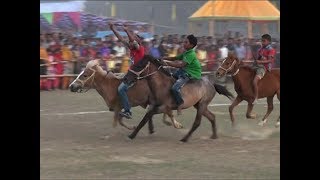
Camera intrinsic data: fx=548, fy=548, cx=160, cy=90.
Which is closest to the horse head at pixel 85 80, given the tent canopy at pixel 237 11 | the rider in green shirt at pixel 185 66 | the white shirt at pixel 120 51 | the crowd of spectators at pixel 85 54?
the rider in green shirt at pixel 185 66

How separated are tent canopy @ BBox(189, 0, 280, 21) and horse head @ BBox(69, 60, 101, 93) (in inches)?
663

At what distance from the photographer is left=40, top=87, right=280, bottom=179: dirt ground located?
25.0 ft

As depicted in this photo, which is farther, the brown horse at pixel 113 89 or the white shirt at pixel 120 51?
the white shirt at pixel 120 51

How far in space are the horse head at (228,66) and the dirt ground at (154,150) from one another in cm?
127

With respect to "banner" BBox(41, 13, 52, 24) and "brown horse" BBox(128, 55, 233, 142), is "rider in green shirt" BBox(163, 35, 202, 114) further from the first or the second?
"banner" BBox(41, 13, 52, 24)

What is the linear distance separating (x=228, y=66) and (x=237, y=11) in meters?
17.0

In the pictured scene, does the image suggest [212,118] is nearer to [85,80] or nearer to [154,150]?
[154,150]

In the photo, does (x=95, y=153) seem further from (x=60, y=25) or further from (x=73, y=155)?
(x=60, y=25)

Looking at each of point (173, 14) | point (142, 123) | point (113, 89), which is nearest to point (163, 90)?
point (142, 123)

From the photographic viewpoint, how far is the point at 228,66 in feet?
35.2

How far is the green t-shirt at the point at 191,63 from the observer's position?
9.84 meters

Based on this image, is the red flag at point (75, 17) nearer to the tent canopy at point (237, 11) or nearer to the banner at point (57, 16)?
the banner at point (57, 16)
